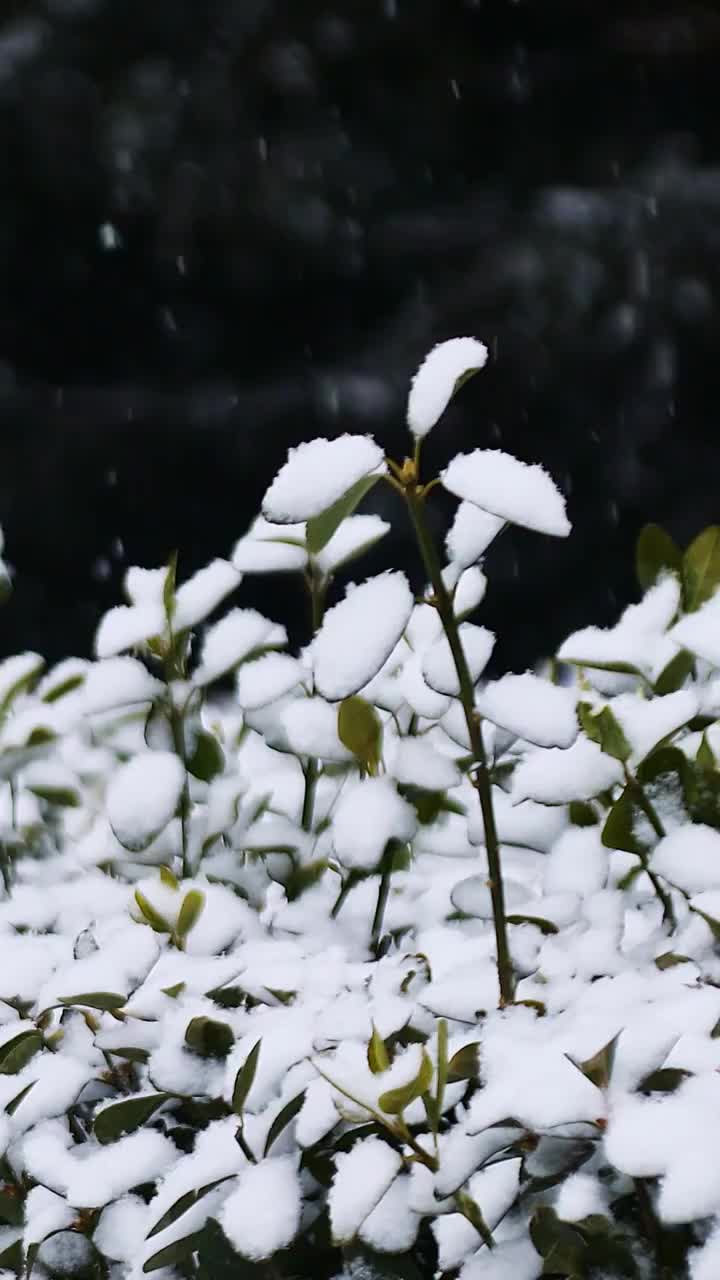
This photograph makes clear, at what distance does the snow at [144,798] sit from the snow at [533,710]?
0.82 feet

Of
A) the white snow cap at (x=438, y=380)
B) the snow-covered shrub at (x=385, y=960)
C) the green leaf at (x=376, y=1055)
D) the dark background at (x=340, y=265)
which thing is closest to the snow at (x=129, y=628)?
the snow-covered shrub at (x=385, y=960)

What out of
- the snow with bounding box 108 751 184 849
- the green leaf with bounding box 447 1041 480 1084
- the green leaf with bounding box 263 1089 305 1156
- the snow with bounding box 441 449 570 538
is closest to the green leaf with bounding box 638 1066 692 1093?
the green leaf with bounding box 447 1041 480 1084

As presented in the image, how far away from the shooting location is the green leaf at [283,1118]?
80cm

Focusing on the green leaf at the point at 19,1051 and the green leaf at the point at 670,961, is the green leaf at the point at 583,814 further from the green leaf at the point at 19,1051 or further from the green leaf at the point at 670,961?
the green leaf at the point at 19,1051

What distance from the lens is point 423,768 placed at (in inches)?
39.6

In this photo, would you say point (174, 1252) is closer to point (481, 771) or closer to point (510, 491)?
point (481, 771)

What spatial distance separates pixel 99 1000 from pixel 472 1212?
27 cm

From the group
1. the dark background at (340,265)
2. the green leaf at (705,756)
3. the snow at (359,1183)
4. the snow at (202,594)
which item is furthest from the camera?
the dark background at (340,265)

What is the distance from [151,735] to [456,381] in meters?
0.48

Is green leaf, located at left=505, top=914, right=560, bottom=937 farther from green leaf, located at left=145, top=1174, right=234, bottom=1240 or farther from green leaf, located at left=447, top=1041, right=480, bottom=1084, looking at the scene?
green leaf, located at left=145, top=1174, right=234, bottom=1240

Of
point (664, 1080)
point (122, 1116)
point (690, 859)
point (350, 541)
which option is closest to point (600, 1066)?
point (664, 1080)

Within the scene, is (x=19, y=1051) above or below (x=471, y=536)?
below

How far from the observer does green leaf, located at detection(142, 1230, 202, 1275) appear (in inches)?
30.8

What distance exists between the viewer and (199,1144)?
838 mm
